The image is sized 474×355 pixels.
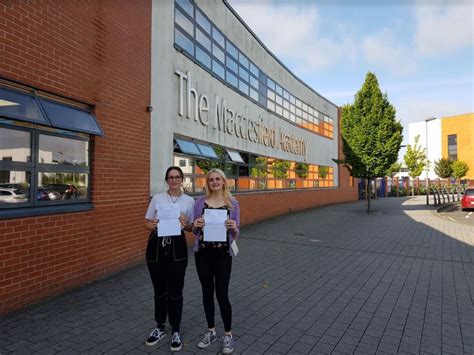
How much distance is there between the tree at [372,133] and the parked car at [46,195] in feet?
51.1

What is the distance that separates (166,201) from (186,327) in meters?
1.47

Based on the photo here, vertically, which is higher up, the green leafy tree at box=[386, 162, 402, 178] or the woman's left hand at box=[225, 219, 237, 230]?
the green leafy tree at box=[386, 162, 402, 178]

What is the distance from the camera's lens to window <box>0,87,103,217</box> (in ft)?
13.7

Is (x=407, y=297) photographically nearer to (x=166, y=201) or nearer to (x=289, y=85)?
(x=166, y=201)

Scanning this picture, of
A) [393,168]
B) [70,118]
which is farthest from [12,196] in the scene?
[393,168]

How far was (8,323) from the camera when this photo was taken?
151 inches

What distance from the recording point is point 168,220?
10.9 feet

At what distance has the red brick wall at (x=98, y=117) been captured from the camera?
4227 millimetres

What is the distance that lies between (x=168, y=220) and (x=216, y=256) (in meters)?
0.57

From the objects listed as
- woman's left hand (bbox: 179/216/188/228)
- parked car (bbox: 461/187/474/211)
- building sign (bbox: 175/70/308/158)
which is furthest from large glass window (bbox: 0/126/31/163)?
parked car (bbox: 461/187/474/211)

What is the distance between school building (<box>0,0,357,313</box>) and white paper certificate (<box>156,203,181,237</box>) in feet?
6.82

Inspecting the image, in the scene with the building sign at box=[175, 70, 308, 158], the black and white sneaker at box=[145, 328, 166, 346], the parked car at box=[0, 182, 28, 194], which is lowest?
the black and white sneaker at box=[145, 328, 166, 346]

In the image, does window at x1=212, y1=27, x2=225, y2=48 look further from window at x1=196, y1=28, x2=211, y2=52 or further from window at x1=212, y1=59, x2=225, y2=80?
window at x1=212, y1=59, x2=225, y2=80

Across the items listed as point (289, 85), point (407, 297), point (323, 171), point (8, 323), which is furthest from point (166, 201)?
point (323, 171)
